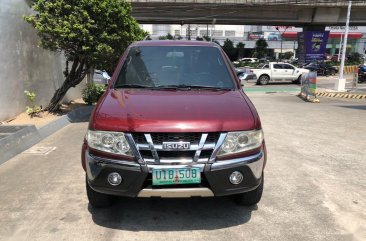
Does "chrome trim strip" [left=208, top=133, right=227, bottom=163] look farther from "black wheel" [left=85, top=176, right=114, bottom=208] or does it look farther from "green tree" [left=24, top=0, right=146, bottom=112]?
"green tree" [left=24, top=0, right=146, bottom=112]

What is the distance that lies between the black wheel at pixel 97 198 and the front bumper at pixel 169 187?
0.44m

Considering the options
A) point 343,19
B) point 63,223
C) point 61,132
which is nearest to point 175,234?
point 63,223

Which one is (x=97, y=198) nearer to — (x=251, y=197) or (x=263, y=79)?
(x=251, y=197)

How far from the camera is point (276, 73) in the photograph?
30.1 m

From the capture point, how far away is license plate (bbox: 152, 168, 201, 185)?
3.65 metres

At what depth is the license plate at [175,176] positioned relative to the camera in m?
3.65

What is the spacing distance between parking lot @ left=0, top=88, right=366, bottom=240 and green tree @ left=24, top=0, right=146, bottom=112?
155 inches

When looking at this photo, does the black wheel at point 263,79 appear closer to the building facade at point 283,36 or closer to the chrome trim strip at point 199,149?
the chrome trim strip at point 199,149

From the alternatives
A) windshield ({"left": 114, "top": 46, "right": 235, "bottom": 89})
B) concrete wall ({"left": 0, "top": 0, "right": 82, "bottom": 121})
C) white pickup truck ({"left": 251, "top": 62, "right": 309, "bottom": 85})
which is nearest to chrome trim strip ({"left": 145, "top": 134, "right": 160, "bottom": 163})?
windshield ({"left": 114, "top": 46, "right": 235, "bottom": 89})

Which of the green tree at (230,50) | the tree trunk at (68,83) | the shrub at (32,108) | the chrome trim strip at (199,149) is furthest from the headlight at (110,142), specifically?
the green tree at (230,50)

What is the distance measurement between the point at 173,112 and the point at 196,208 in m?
1.27

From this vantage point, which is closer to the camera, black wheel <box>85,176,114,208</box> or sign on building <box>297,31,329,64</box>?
black wheel <box>85,176,114,208</box>

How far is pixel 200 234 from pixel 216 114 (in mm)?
1168

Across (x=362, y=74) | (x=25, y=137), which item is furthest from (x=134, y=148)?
(x=362, y=74)
